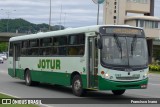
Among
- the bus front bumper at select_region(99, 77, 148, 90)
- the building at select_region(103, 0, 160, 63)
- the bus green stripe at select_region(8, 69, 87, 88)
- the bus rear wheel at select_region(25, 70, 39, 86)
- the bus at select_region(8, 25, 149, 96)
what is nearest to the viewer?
the bus front bumper at select_region(99, 77, 148, 90)

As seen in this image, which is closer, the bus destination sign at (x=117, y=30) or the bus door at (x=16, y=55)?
the bus destination sign at (x=117, y=30)

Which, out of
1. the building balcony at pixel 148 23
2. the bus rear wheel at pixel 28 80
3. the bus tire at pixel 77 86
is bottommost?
the bus rear wheel at pixel 28 80

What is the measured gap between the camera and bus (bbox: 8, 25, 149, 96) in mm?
15766

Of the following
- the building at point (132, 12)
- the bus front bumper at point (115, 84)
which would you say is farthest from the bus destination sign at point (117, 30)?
the building at point (132, 12)

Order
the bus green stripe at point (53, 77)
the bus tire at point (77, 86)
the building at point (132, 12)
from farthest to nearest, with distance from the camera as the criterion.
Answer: the building at point (132, 12)
the bus green stripe at point (53, 77)
the bus tire at point (77, 86)

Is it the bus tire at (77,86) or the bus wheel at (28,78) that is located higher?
the bus tire at (77,86)

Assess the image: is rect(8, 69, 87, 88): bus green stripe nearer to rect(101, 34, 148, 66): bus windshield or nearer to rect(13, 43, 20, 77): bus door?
rect(13, 43, 20, 77): bus door

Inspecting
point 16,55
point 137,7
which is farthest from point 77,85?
point 137,7

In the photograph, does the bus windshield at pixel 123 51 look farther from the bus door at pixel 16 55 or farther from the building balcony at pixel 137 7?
the building balcony at pixel 137 7

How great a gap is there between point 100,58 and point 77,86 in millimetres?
2114

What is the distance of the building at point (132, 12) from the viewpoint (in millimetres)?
93250

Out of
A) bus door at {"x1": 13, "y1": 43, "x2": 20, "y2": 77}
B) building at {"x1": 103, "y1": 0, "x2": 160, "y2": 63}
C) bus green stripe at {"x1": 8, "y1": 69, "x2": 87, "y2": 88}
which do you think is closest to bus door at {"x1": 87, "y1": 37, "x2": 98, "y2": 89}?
bus green stripe at {"x1": 8, "y1": 69, "x2": 87, "y2": 88}

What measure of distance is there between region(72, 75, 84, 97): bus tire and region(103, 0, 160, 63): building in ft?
244

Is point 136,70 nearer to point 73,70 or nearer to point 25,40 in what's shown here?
point 73,70
